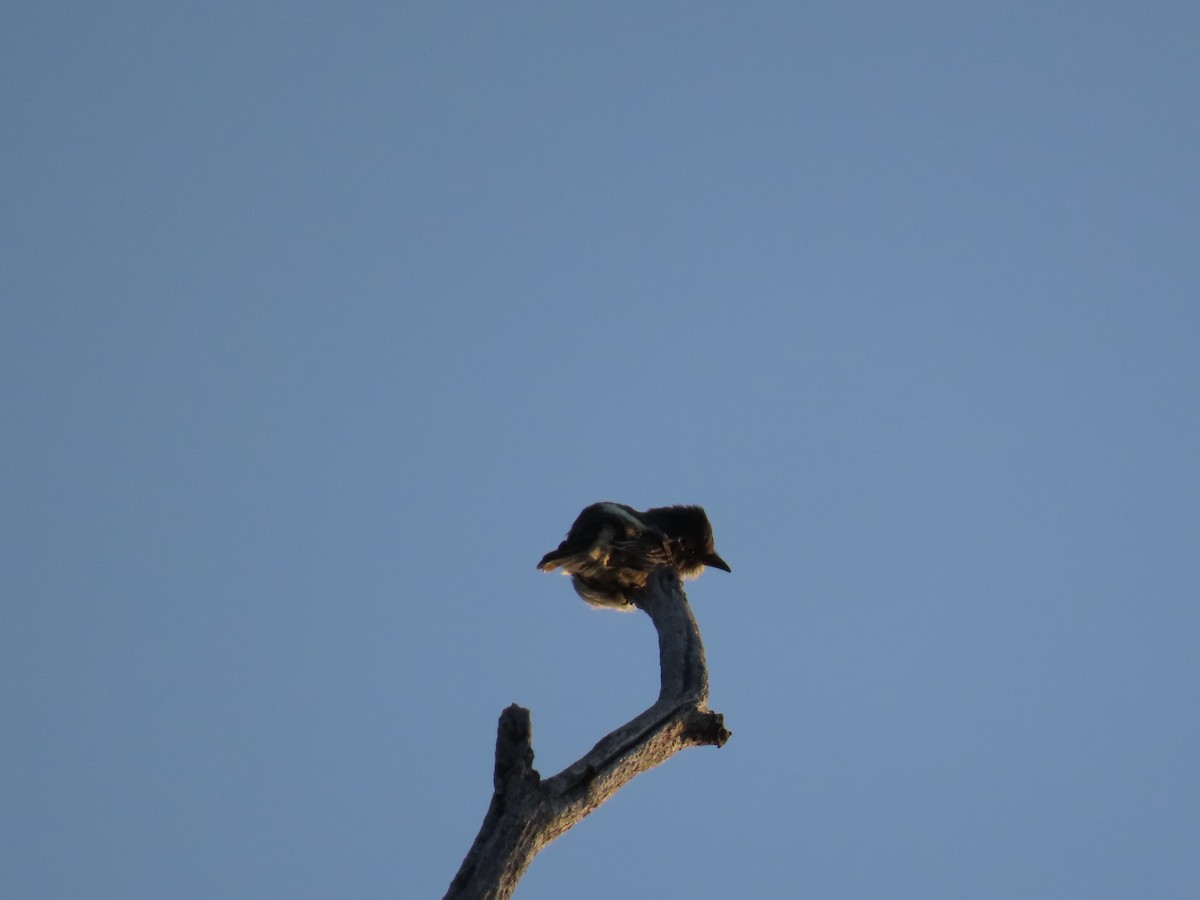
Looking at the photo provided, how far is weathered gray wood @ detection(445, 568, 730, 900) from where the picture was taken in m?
4.37

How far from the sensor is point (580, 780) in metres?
4.79

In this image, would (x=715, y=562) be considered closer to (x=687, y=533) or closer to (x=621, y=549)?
(x=687, y=533)

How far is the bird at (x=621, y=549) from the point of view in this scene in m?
6.40

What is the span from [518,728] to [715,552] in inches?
102

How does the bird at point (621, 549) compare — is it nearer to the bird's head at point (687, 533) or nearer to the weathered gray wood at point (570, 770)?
the bird's head at point (687, 533)

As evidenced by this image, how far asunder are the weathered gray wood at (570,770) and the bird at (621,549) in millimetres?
626

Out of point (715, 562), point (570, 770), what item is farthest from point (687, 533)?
point (570, 770)

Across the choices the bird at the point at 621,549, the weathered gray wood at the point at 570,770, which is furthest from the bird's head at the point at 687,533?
the weathered gray wood at the point at 570,770

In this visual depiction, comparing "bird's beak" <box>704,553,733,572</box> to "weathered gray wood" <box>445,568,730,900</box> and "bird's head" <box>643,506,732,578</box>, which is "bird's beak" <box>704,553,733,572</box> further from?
"weathered gray wood" <box>445,568,730,900</box>

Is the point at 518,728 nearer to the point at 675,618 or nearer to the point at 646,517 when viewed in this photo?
the point at 675,618

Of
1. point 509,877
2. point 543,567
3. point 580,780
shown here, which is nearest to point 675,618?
point 543,567

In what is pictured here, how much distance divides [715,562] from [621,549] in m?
0.73

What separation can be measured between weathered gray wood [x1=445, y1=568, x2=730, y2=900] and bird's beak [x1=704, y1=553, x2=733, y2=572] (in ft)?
3.26

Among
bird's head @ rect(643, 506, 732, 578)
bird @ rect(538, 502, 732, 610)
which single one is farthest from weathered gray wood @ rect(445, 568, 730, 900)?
bird's head @ rect(643, 506, 732, 578)
